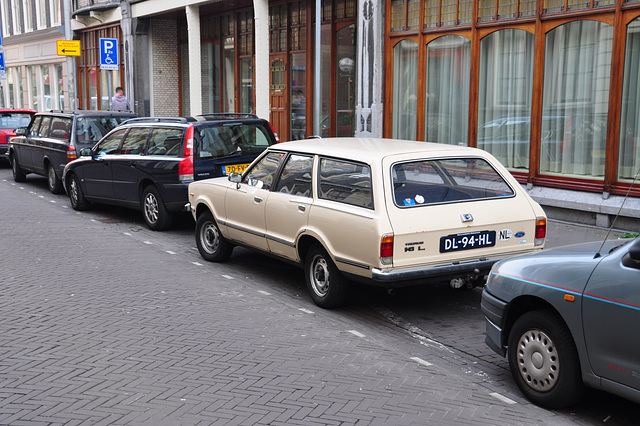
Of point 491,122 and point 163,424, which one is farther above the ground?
point 491,122

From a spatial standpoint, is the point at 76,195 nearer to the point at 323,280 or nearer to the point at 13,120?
the point at 323,280

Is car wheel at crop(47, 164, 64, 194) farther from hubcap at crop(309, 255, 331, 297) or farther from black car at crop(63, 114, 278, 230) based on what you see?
hubcap at crop(309, 255, 331, 297)

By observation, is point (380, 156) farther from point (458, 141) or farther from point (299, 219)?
point (458, 141)

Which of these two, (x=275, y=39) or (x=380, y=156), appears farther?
(x=275, y=39)

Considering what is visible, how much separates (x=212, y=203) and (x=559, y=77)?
6.26 m

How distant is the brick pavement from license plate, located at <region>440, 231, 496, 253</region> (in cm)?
90

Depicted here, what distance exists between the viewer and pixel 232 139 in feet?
36.4

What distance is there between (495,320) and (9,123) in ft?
65.1

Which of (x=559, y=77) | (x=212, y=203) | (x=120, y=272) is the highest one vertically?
(x=559, y=77)

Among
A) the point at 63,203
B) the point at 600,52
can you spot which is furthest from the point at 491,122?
the point at 63,203

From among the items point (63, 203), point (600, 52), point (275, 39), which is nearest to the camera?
point (600, 52)

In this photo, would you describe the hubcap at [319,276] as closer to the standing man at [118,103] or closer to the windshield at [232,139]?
the windshield at [232,139]

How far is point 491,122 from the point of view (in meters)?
13.0

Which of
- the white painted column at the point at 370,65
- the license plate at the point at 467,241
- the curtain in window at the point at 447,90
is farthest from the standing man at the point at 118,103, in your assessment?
the license plate at the point at 467,241
